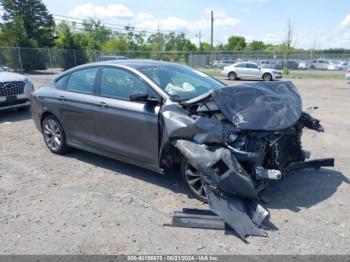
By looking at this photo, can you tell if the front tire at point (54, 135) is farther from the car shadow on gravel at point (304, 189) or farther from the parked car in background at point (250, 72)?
the parked car in background at point (250, 72)

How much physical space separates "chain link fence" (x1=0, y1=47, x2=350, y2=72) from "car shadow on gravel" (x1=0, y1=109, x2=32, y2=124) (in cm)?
1918

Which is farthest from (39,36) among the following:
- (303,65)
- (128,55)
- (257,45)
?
(257,45)

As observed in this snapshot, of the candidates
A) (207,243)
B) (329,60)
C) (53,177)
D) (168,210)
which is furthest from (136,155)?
(329,60)

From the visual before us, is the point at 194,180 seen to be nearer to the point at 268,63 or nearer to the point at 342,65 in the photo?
the point at 268,63

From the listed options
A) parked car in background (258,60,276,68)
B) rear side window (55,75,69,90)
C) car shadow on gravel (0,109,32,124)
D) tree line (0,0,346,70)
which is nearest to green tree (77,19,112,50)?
tree line (0,0,346,70)

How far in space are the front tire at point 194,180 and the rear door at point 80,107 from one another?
1698 mm

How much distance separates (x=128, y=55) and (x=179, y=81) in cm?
3588

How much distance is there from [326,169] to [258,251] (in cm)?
262

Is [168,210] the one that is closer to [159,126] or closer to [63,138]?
[159,126]

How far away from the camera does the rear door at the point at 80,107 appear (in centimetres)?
527

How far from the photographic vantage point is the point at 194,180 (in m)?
→ 4.18

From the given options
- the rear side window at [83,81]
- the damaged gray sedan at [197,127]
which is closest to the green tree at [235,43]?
the rear side window at [83,81]

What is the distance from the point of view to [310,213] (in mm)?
3930

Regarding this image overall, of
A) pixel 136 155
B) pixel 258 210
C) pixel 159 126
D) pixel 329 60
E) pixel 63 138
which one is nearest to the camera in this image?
pixel 258 210
